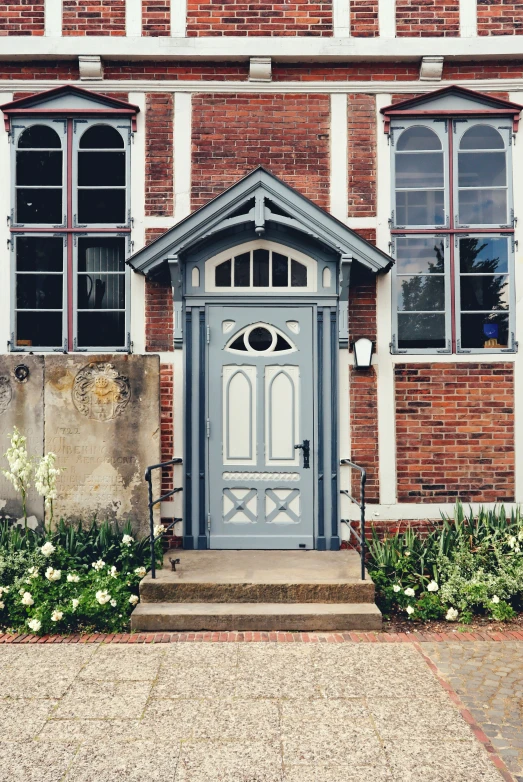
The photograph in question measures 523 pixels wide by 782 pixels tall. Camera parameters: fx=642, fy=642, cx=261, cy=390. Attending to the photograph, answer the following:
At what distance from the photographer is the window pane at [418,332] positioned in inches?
272

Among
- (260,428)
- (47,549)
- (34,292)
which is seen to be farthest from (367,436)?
(34,292)

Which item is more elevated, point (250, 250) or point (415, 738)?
point (250, 250)

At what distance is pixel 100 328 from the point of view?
22.9 feet

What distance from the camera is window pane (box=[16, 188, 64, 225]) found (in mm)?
6984

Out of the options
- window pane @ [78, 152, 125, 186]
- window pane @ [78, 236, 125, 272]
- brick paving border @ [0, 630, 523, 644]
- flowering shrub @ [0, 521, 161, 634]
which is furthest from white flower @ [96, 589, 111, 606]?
window pane @ [78, 152, 125, 186]

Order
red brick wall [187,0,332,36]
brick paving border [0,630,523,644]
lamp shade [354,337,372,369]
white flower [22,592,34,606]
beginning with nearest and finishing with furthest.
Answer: brick paving border [0,630,523,644]
white flower [22,592,34,606]
lamp shade [354,337,372,369]
red brick wall [187,0,332,36]

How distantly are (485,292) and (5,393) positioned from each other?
5134 millimetres

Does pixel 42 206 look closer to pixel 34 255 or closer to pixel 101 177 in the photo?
pixel 34 255

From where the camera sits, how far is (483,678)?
444cm

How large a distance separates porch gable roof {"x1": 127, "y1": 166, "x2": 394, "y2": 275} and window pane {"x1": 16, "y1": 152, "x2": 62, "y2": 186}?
1413 millimetres

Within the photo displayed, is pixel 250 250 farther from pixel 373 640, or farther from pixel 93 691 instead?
pixel 93 691

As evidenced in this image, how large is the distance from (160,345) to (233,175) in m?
1.99

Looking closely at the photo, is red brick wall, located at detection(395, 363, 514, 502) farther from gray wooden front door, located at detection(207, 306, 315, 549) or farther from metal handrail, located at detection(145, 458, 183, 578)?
metal handrail, located at detection(145, 458, 183, 578)

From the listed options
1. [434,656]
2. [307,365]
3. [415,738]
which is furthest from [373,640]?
[307,365]
